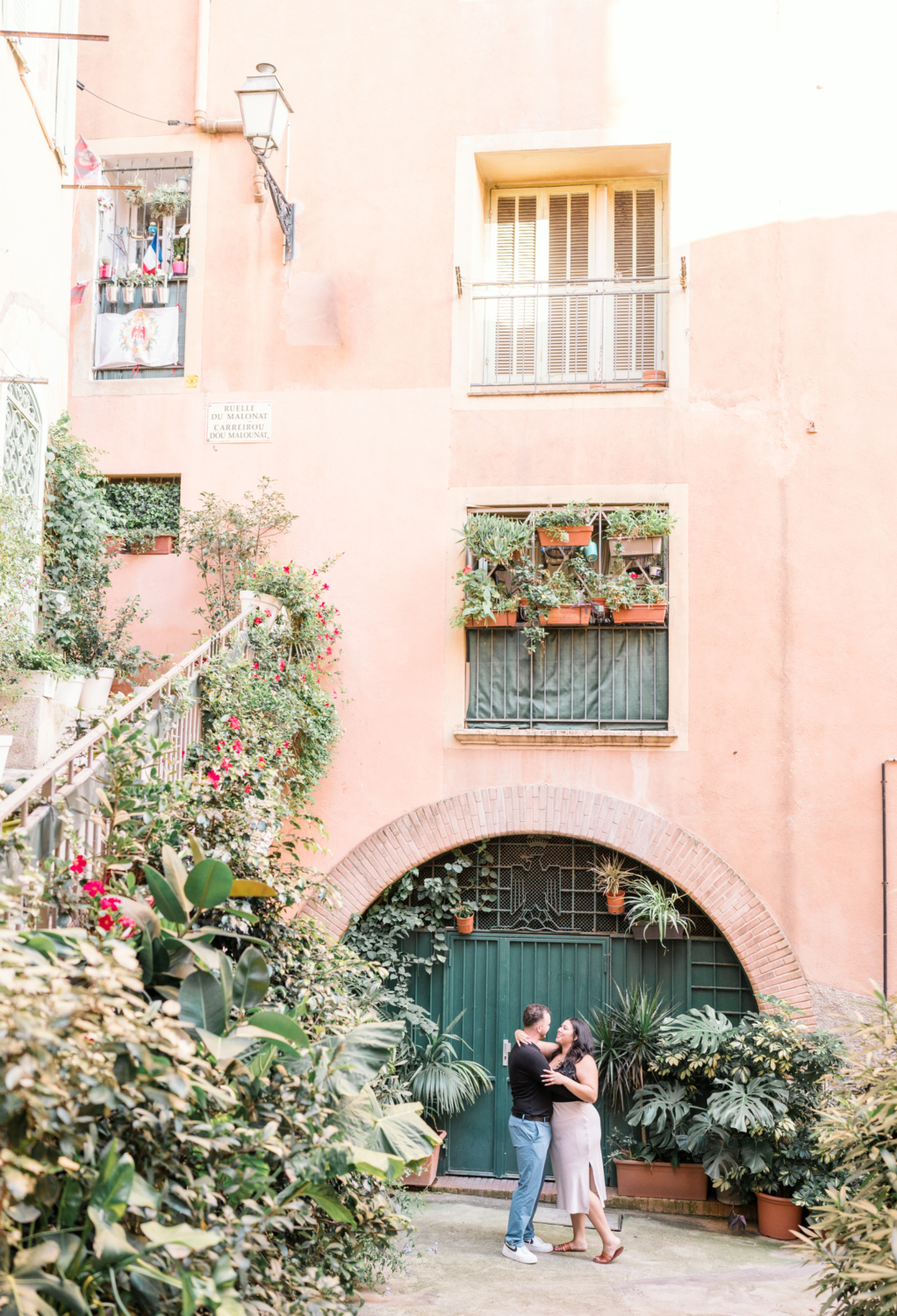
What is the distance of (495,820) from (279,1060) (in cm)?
471

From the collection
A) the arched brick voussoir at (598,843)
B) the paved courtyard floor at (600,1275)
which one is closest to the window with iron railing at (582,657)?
the arched brick voussoir at (598,843)

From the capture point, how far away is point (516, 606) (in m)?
9.07

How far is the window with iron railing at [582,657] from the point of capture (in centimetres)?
906

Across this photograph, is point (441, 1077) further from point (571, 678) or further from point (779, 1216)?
point (571, 678)

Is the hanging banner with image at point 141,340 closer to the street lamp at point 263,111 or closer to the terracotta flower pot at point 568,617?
the street lamp at point 263,111

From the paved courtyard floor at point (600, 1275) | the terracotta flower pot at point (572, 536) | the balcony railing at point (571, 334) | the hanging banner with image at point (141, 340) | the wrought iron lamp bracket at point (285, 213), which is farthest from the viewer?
the hanging banner with image at point (141, 340)

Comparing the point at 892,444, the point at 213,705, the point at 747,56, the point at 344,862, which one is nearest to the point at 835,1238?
the point at 213,705

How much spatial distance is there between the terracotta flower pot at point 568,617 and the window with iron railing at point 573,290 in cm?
186

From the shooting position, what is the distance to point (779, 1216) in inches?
309

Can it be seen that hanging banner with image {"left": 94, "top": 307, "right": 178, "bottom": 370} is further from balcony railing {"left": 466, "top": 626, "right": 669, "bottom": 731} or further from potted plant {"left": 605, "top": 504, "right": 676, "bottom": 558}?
potted plant {"left": 605, "top": 504, "right": 676, "bottom": 558}

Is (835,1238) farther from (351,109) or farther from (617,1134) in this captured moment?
(351,109)

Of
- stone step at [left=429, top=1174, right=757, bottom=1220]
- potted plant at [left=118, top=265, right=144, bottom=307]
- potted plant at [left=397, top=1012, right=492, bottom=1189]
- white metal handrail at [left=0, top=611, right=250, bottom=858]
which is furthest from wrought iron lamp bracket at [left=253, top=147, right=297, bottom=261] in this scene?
stone step at [left=429, top=1174, right=757, bottom=1220]

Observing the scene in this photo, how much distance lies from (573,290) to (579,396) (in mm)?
1256

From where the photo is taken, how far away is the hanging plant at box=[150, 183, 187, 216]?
32.6ft
